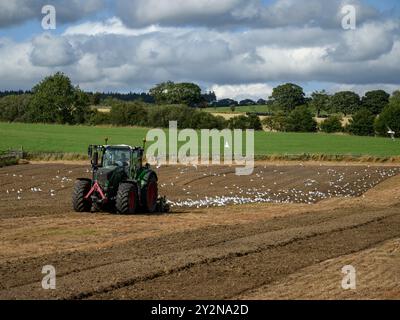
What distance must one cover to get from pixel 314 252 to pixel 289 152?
44.8 metres

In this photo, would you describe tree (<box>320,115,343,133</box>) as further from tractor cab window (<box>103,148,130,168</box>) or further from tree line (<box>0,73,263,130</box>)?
tractor cab window (<box>103,148,130,168</box>)

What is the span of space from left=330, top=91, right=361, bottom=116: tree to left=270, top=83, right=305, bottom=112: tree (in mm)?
7723

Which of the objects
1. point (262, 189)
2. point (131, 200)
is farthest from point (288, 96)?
point (131, 200)

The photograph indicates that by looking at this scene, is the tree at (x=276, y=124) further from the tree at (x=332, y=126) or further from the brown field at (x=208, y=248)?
the brown field at (x=208, y=248)

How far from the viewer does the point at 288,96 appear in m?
129

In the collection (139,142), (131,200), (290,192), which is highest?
(139,142)

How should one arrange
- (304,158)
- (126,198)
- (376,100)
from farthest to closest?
(376,100), (304,158), (126,198)

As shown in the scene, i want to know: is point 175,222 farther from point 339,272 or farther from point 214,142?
point 214,142

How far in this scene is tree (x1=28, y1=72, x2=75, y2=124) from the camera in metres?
105

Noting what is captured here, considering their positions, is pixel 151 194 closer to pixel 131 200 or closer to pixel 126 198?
pixel 131 200

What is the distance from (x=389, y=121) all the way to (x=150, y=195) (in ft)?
223

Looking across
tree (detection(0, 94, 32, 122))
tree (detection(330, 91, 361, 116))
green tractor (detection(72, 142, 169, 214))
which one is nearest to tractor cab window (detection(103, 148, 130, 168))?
green tractor (detection(72, 142, 169, 214))

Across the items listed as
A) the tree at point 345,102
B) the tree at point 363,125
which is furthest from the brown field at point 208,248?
the tree at point 345,102

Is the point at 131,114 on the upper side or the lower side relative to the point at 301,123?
upper
